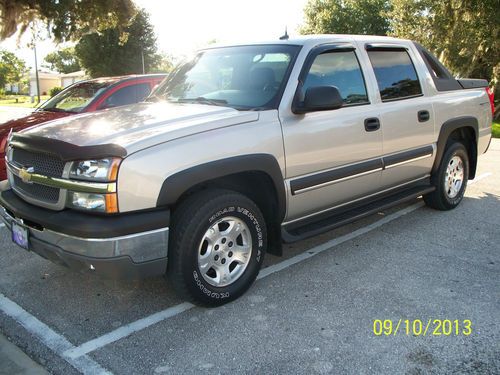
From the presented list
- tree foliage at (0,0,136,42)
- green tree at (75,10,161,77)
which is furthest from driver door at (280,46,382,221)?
green tree at (75,10,161,77)

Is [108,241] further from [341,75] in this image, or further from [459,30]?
[459,30]

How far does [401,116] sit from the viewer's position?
4.64 m

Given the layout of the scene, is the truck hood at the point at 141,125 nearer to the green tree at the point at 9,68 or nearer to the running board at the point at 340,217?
the running board at the point at 340,217

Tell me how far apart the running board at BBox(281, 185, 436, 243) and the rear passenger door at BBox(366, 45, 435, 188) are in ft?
0.49

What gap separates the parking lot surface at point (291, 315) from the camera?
2.85 m

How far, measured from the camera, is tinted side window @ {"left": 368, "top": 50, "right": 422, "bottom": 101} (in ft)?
15.0

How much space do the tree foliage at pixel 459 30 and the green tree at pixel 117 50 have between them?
20.7 meters

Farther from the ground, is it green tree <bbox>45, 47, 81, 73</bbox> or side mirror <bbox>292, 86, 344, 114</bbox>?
green tree <bbox>45, 47, 81, 73</bbox>

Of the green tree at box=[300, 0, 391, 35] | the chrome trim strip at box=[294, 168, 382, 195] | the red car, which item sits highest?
the green tree at box=[300, 0, 391, 35]

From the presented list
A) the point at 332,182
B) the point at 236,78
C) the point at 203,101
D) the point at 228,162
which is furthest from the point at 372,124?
the point at 228,162

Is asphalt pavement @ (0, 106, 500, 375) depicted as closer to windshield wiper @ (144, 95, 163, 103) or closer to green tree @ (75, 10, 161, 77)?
windshield wiper @ (144, 95, 163, 103)

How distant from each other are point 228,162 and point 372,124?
65.5 inches

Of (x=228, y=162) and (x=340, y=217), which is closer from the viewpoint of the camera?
(x=228, y=162)

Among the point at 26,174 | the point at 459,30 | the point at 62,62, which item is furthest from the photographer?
the point at 62,62
